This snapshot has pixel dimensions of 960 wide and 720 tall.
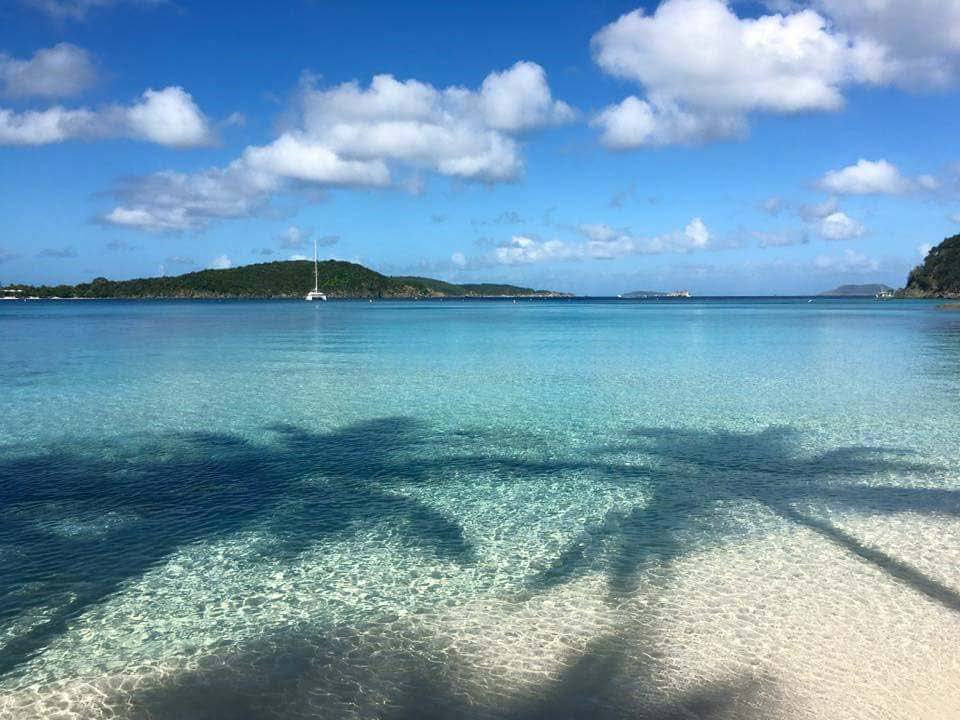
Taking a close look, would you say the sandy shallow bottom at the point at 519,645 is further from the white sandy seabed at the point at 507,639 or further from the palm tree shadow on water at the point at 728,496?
the palm tree shadow on water at the point at 728,496

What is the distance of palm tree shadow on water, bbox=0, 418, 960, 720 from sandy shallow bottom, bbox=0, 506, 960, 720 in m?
0.04

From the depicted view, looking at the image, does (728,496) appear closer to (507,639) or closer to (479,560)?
(479,560)

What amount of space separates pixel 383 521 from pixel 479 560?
8.13 ft

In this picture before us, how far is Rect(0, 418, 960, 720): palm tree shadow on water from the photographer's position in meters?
7.16

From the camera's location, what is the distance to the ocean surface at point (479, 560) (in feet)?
24.1

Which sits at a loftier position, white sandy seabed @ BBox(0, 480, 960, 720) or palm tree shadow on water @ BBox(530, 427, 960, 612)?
palm tree shadow on water @ BBox(530, 427, 960, 612)

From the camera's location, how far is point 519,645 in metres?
8.16

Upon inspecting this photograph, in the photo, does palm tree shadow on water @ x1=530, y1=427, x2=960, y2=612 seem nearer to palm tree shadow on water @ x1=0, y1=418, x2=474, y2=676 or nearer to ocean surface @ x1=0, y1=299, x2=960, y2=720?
ocean surface @ x1=0, y1=299, x2=960, y2=720

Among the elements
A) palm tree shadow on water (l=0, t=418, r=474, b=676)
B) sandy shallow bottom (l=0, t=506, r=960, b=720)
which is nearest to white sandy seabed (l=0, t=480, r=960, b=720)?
sandy shallow bottom (l=0, t=506, r=960, b=720)

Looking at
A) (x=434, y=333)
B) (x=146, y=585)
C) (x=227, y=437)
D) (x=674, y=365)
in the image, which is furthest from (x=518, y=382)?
(x=434, y=333)

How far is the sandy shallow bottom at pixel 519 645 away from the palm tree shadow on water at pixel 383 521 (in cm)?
4

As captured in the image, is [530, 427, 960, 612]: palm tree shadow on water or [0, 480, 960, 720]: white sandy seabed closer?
[0, 480, 960, 720]: white sandy seabed

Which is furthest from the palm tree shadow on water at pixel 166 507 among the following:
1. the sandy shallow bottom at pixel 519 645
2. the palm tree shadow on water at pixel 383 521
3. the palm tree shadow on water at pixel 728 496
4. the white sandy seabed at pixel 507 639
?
the palm tree shadow on water at pixel 728 496

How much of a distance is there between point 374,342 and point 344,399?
3152 centimetres
